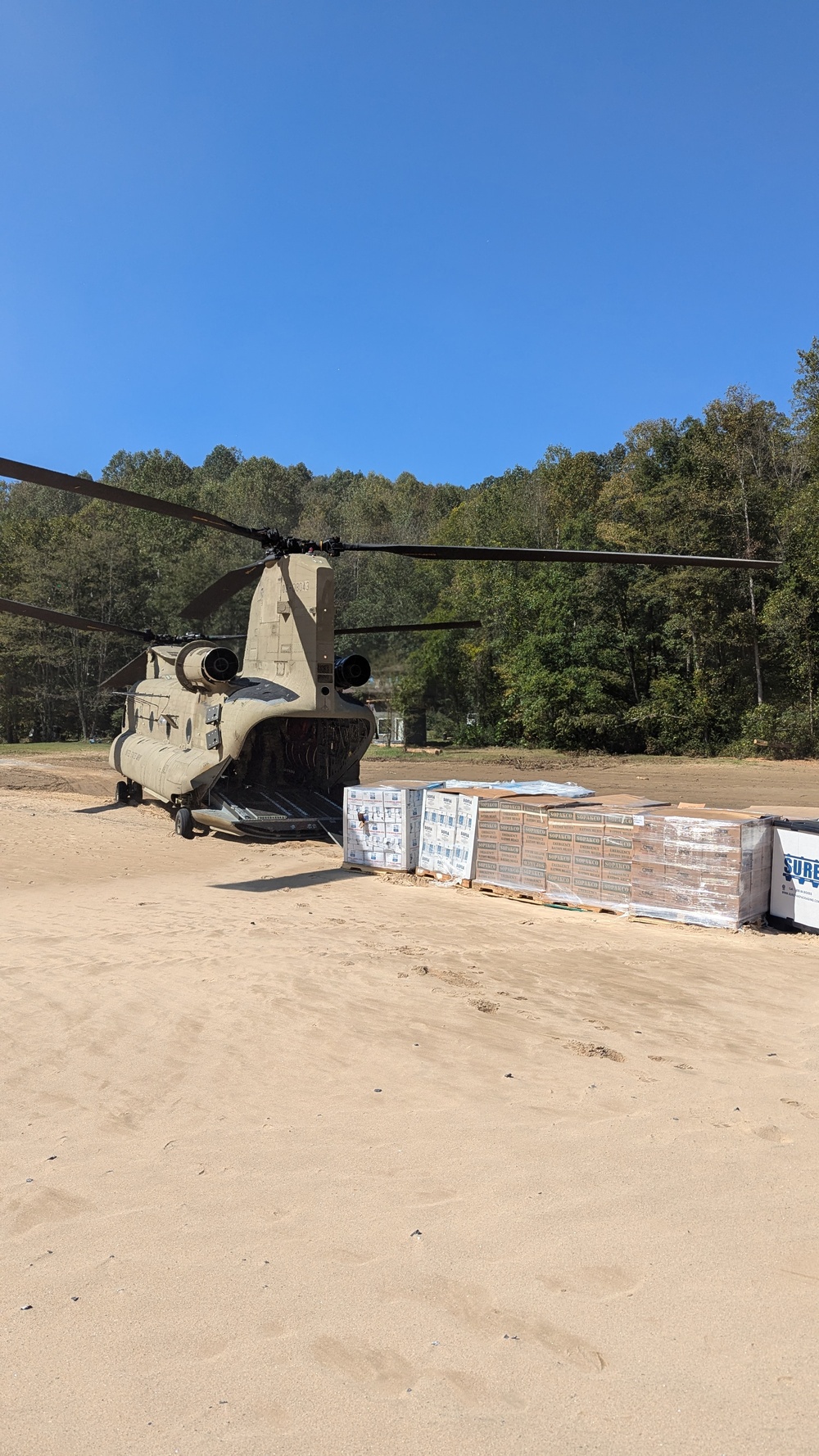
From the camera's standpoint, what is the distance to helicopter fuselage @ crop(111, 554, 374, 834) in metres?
12.7

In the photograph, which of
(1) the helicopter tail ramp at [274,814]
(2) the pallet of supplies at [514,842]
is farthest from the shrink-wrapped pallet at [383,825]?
(1) the helicopter tail ramp at [274,814]

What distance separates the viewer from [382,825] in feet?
37.0

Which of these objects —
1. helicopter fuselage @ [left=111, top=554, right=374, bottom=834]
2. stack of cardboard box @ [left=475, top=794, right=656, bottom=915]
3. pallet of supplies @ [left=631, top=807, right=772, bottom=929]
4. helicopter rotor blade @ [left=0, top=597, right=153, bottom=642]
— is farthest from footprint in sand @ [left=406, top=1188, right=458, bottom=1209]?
helicopter rotor blade @ [left=0, top=597, right=153, bottom=642]

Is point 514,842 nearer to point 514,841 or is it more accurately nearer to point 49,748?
point 514,841

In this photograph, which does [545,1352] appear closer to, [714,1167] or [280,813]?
[714,1167]

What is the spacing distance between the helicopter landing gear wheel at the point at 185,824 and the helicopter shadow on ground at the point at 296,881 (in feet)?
10.4

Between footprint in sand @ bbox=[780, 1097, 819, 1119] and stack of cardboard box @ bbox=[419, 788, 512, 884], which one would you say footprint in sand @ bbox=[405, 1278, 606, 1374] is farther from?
stack of cardboard box @ bbox=[419, 788, 512, 884]

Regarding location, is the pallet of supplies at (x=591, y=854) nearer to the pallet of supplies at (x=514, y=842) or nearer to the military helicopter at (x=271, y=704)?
the pallet of supplies at (x=514, y=842)

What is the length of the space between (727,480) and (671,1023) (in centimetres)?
2646

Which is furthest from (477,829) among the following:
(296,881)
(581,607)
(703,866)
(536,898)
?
(581,607)

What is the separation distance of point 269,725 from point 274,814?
1.72 metres

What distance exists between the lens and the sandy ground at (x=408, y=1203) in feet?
8.32

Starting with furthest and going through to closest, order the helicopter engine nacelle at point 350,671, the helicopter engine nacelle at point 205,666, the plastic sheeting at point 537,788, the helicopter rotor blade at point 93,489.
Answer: the helicopter engine nacelle at point 350,671, the helicopter engine nacelle at point 205,666, the plastic sheeting at point 537,788, the helicopter rotor blade at point 93,489

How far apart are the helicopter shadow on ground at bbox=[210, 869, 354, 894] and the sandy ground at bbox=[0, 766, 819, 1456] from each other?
3.10m
